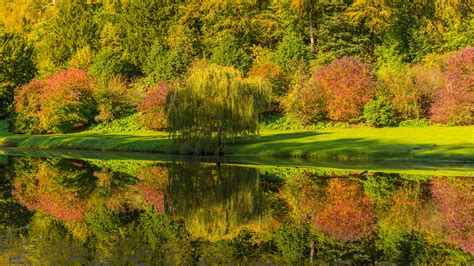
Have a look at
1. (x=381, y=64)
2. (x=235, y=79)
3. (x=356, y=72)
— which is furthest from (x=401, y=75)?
(x=235, y=79)

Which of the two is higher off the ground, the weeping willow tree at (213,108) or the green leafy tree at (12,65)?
the green leafy tree at (12,65)

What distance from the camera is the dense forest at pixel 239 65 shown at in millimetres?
51156

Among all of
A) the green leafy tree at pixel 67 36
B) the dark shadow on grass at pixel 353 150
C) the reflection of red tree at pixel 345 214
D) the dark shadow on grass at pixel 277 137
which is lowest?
the reflection of red tree at pixel 345 214

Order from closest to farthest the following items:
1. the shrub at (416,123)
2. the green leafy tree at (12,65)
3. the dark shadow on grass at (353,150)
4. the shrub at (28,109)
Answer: the dark shadow on grass at (353,150) < the shrub at (416,123) < the shrub at (28,109) < the green leafy tree at (12,65)

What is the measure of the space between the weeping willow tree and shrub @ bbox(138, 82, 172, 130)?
17.4 meters

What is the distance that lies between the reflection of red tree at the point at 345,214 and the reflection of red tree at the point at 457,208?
9.17 ft

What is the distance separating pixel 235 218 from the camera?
23.0m

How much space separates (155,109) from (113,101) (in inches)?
449

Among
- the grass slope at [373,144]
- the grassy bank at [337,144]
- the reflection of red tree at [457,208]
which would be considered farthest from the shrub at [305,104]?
the reflection of red tree at [457,208]

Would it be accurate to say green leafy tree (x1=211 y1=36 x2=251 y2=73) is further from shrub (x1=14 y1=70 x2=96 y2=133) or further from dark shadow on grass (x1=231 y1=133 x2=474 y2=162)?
dark shadow on grass (x1=231 y1=133 x2=474 y2=162)

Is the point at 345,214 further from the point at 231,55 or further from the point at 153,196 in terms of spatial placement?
the point at 231,55

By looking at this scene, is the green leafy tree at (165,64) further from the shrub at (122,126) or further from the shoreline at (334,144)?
the shoreline at (334,144)

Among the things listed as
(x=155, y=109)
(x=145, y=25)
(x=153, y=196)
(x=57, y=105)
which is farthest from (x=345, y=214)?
(x=145, y=25)

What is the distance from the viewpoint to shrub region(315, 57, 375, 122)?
2569 inches
